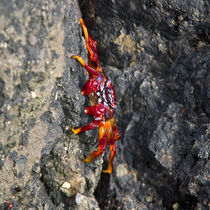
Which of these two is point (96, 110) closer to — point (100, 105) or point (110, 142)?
point (100, 105)

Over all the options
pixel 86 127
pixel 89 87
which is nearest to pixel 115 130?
pixel 86 127

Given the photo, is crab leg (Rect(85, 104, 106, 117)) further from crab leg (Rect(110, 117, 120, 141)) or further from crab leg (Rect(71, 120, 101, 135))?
crab leg (Rect(110, 117, 120, 141))

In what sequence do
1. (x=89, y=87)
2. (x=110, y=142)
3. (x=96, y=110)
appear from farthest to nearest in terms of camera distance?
1. (x=110, y=142)
2. (x=96, y=110)
3. (x=89, y=87)

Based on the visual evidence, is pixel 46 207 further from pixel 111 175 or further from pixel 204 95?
pixel 204 95

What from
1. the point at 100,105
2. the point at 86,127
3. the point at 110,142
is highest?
the point at 100,105

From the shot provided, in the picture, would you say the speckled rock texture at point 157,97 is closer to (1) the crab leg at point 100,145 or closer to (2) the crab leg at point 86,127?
(1) the crab leg at point 100,145

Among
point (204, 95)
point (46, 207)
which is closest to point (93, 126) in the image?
point (46, 207)

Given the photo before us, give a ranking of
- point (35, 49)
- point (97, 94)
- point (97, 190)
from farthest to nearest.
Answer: point (97, 190)
point (97, 94)
point (35, 49)
